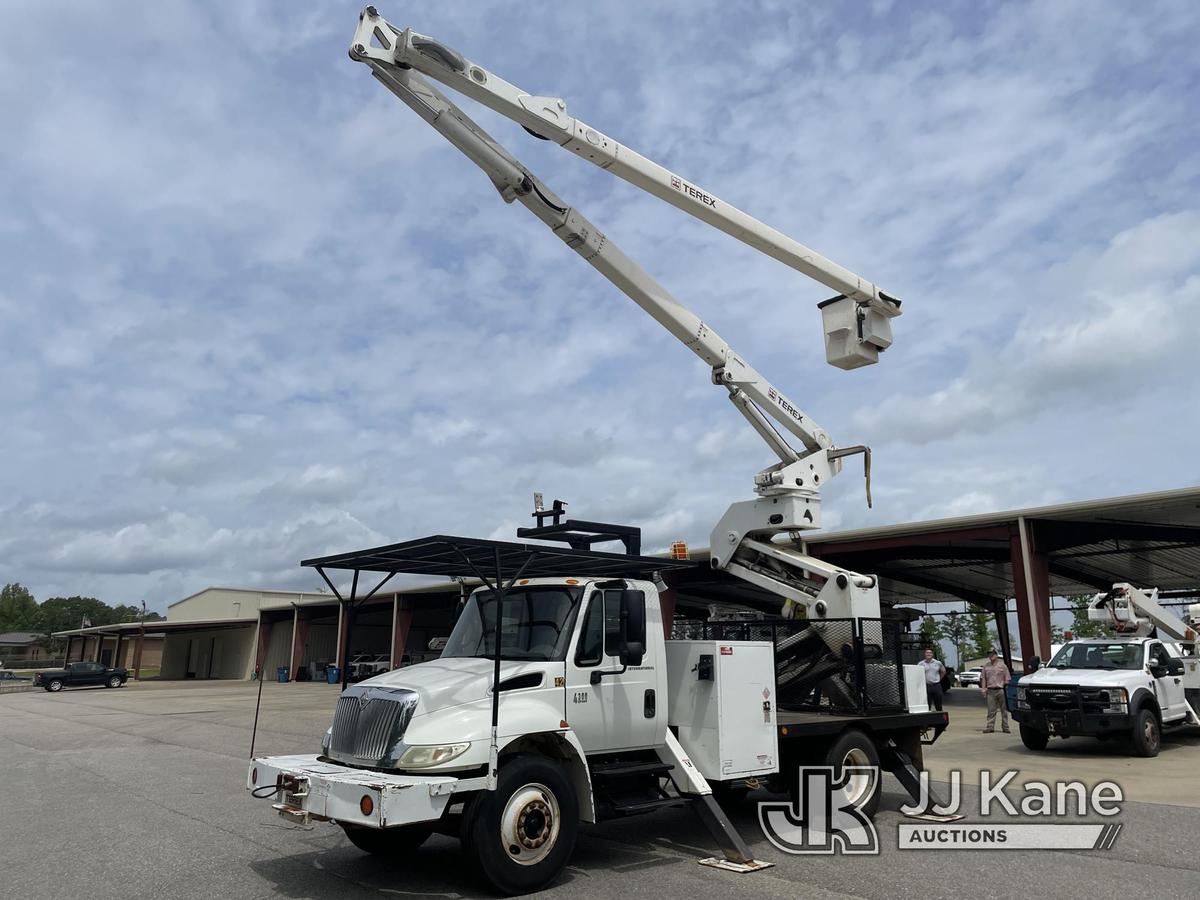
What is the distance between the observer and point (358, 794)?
5699mm

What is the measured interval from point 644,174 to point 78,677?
145ft

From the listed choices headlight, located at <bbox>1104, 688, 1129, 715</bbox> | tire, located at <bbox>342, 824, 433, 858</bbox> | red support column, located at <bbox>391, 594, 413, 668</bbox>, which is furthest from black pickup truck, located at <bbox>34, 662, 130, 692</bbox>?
headlight, located at <bbox>1104, 688, 1129, 715</bbox>

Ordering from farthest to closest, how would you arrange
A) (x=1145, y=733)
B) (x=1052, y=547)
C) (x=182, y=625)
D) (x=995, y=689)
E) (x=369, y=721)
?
(x=182, y=625)
(x=1052, y=547)
(x=995, y=689)
(x=1145, y=733)
(x=369, y=721)

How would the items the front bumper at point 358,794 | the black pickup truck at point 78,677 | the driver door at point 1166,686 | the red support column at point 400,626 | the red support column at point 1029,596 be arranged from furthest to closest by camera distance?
the black pickup truck at point 78,677 < the red support column at point 400,626 < the red support column at point 1029,596 < the driver door at point 1166,686 < the front bumper at point 358,794

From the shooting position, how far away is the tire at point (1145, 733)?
44.7 ft

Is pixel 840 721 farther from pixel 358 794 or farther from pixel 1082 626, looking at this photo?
pixel 1082 626

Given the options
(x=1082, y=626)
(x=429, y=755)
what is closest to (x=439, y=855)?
(x=429, y=755)

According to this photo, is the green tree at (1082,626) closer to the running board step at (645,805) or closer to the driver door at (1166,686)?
the driver door at (1166,686)

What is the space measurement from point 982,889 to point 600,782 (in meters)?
2.90

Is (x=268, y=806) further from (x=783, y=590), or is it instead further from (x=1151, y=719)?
(x=1151, y=719)

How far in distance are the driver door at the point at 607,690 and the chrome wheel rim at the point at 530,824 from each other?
660 millimetres

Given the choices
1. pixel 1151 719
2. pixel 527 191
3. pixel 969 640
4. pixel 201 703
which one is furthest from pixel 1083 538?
pixel 969 640

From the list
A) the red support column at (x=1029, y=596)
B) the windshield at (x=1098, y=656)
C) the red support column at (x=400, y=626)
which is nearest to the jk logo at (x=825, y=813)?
the windshield at (x=1098, y=656)

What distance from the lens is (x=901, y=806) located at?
31.1 feet
